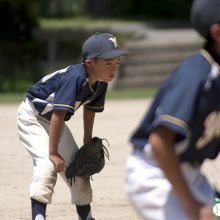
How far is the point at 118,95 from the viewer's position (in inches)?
610

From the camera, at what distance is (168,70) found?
18.3m

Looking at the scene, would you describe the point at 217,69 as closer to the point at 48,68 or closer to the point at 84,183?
the point at 84,183

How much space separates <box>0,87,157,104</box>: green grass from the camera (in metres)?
14.9

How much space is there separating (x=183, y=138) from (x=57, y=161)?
2.37m

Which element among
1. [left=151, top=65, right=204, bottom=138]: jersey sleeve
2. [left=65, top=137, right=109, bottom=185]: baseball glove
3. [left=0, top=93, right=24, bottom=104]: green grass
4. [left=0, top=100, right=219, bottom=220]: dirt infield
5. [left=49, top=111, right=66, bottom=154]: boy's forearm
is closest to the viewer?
[left=151, top=65, right=204, bottom=138]: jersey sleeve

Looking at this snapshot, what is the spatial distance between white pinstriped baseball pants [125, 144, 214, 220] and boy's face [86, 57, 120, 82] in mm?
2073

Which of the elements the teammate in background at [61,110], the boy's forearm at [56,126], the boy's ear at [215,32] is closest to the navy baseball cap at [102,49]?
the teammate in background at [61,110]

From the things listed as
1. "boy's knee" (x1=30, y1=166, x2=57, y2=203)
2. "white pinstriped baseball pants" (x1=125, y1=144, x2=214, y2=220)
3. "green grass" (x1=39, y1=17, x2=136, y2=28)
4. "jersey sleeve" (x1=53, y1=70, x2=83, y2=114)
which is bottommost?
"green grass" (x1=39, y1=17, x2=136, y2=28)

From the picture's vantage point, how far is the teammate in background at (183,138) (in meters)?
2.87

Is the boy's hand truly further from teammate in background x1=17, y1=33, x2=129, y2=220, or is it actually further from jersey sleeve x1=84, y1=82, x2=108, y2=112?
jersey sleeve x1=84, y1=82, x2=108, y2=112

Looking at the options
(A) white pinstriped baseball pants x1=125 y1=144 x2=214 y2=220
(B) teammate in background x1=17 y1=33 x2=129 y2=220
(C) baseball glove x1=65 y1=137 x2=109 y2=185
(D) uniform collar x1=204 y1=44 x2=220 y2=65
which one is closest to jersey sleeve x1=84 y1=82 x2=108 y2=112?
(B) teammate in background x1=17 y1=33 x2=129 y2=220

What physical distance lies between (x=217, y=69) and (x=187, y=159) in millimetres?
356

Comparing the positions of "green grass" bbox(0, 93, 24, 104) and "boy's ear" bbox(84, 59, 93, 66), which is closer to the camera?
"boy's ear" bbox(84, 59, 93, 66)

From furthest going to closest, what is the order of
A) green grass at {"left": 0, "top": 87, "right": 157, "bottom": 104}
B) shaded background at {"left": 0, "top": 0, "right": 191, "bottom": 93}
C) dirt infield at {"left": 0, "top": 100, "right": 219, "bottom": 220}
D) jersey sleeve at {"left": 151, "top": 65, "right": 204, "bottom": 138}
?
shaded background at {"left": 0, "top": 0, "right": 191, "bottom": 93}, green grass at {"left": 0, "top": 87, "right": 157, "bottom": 104}, dirt infield at {"left": 0, "top": 100, "right": 219, "bottom": 220}, jersey sleeve at {"left": 151, "top": 65, "right": 204, "bottom": 138}
